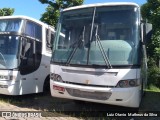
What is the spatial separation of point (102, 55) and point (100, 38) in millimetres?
535

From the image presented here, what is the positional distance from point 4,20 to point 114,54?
4.78 metres

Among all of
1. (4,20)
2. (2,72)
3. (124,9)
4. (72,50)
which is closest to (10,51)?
(2,72)

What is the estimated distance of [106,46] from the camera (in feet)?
23.8

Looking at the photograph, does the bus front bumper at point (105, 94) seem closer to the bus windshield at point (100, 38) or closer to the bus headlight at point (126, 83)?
the bus headlight at point (126, 83)

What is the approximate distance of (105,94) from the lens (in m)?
6.94

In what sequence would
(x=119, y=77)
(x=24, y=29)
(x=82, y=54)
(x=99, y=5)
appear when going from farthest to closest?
(x=24, y=29)
(x=99, y=5)
(x=82, y=54)
(x=119, y=77)

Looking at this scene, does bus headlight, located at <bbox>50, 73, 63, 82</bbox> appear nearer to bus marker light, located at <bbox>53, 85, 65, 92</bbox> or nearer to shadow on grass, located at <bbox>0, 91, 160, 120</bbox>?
bus marker light, located at <bbox>53, 85, 65, 92</bbox>

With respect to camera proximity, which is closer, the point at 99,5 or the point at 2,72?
the point at 99,5

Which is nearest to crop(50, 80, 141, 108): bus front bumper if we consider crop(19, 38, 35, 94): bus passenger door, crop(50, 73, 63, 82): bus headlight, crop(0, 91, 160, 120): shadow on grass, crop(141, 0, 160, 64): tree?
crop(50, 73, 63, 82): bus headlight

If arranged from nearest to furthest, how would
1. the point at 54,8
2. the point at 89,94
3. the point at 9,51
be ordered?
1. the point at 89,94
2. the point at 9,51
3. the point at 54,8

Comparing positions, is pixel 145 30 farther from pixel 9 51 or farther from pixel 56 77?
pixel 9 51

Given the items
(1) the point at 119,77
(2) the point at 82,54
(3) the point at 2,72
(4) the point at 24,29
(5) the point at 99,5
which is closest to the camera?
(1) the point at 119,77

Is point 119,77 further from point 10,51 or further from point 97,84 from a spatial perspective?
point 10,51

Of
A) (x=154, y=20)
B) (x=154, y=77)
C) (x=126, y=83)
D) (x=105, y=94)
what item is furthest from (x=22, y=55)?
(x=154, y=77)
